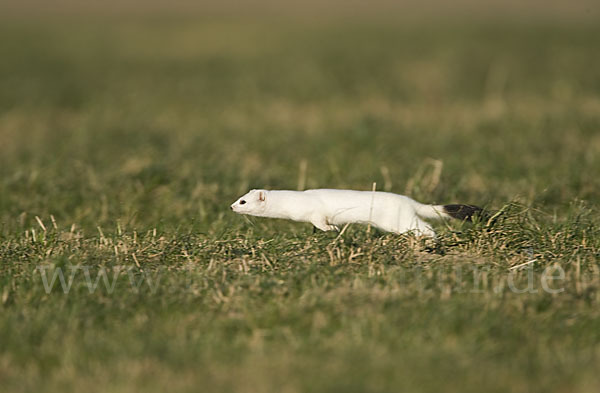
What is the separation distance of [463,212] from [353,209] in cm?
74

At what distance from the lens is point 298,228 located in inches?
246

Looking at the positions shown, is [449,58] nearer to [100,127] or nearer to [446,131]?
[446,131]

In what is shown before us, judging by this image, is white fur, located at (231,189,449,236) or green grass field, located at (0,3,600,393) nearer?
green grass field, located at (0,3,600,393)

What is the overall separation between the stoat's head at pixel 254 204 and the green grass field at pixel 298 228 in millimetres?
182

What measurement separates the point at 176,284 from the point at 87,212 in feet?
8.10

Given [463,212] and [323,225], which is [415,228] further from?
[323,225]

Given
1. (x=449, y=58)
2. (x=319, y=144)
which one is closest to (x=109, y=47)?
(x=449, y=58)

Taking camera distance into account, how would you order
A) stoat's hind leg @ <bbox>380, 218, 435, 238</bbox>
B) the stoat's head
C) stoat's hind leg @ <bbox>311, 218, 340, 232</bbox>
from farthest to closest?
the stoat's head, stoat's hind leg @ <bbox>311, 218, 340, 232</bbox>, stoat's hind leg @ <bbox>380, 218, 435, 238</bbox>

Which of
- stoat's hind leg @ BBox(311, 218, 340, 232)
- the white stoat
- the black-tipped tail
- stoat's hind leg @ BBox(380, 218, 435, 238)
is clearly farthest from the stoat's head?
the black-tipped tail

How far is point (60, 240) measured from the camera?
549cm

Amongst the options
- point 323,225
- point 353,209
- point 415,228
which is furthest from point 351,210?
point 415,228

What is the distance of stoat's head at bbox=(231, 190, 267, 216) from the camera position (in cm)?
547

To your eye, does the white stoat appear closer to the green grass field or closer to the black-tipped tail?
the black-tipped tail

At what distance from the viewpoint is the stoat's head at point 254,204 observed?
547cm
